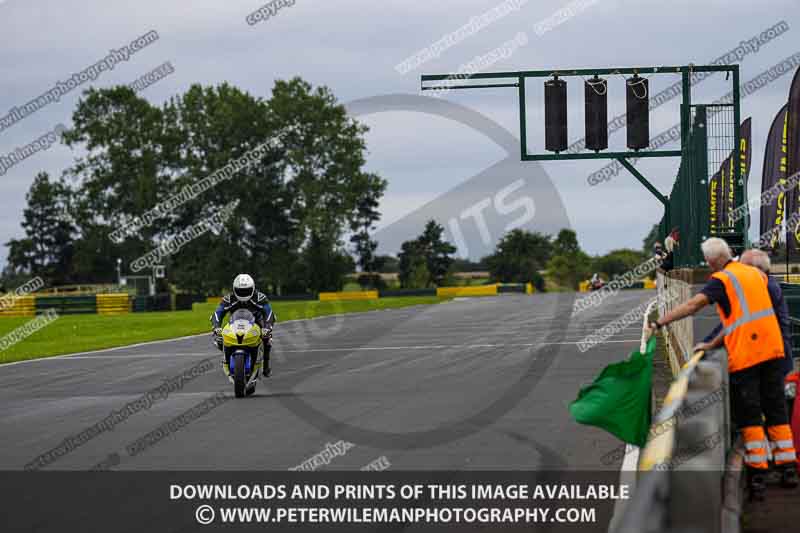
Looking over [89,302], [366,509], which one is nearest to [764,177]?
[366,509]

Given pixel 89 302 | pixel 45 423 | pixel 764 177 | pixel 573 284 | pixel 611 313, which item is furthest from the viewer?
pixel 573 284

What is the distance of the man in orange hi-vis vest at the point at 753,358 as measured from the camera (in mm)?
7680

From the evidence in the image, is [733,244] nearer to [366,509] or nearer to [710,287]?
[710,287]

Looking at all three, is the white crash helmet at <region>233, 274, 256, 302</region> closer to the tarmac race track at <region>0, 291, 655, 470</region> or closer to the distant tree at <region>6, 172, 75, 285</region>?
the tarmac race track at <region>0, 291, 655, 470</region>

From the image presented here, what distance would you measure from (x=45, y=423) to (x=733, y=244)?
11.9 metres

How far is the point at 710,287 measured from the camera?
8.00 m

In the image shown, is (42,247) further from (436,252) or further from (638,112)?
(638,112)

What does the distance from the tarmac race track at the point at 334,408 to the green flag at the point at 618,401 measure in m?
2.44

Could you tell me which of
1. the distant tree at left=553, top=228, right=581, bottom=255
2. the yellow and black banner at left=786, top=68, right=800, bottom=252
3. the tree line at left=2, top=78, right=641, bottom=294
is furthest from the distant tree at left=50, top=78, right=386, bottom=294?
the yellow and black banner at left=786, top=68, right=800, bottom=252

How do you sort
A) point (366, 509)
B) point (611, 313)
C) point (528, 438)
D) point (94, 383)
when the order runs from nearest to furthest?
point (366, 509)
point (528, 438)
point (94, 383)
point (611, 313)

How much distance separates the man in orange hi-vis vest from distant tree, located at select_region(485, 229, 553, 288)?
104645mm

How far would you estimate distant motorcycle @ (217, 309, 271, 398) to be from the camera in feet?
49.3

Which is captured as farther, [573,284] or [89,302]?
[573,284]

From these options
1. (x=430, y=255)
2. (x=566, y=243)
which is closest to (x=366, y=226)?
(x=430, y=255)
